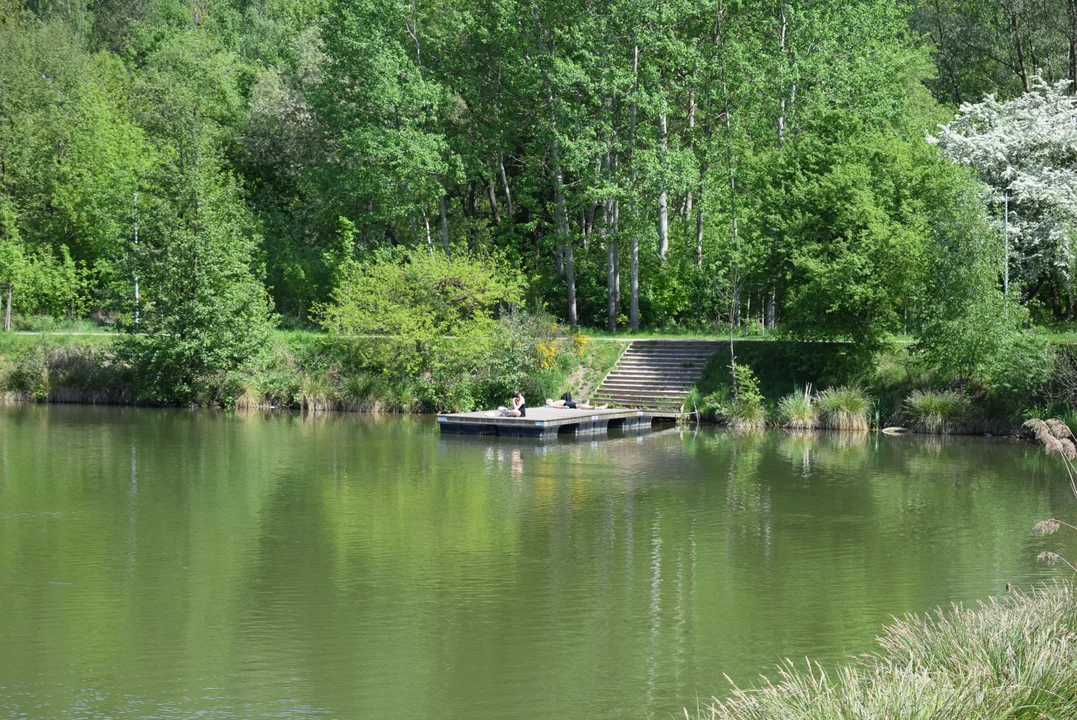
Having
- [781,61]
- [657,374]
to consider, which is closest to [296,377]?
[657,374]

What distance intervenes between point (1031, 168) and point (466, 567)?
3065 centimetres

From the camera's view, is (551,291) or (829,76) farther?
(551,291)

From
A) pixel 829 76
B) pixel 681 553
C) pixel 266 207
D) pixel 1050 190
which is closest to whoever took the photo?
pixel 681 553

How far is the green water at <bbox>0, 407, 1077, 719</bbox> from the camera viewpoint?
12797mm

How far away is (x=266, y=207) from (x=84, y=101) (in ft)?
31.0

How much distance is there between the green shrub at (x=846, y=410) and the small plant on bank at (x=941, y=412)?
1.42 metres

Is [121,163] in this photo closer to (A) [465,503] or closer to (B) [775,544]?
(A) [465,503]

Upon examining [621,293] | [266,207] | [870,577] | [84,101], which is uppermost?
[84,101]

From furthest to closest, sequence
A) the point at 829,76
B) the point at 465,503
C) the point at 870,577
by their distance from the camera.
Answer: the point at 829,76 → the point at 465,503 → the point at 870,577

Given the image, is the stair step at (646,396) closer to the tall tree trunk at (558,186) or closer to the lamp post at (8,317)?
the tall tree trunk at (558,186)

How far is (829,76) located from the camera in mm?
45500

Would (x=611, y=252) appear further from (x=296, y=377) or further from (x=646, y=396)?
(x=296, y=377)

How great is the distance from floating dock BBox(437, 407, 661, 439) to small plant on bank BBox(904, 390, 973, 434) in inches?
309

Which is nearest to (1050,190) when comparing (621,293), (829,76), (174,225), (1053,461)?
(829,76)
